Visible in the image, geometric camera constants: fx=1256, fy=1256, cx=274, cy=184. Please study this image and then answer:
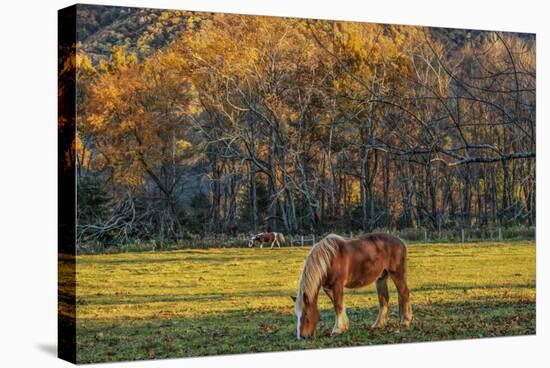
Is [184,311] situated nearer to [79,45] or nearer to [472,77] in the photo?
[79,45]

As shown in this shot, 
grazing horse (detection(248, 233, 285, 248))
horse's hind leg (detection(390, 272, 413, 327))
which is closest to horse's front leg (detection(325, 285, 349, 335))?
grazing horse (detection(248, 233, 285, 248))

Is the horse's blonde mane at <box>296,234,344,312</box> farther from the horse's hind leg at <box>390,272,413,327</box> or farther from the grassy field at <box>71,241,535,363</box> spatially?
the horse's hind leg at <box>390,272,413,327</box>

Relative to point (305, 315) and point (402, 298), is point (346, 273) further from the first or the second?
point (402, 298)

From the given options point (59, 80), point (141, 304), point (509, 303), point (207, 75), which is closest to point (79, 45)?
point (59, 80)

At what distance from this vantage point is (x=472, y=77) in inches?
768

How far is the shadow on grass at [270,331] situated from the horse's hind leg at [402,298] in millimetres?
128

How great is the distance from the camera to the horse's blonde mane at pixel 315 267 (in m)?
17.6

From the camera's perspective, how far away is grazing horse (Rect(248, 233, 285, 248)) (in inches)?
699

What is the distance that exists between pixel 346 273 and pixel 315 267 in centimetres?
46

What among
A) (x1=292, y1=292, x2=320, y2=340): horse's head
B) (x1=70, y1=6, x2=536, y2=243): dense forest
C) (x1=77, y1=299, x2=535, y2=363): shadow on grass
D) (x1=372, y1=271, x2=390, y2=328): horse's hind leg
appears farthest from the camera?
(x1=372, y1=271, x2=390, y2=328): horse's hind leg

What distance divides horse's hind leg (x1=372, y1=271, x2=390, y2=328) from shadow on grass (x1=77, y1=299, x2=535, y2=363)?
3.8 inches

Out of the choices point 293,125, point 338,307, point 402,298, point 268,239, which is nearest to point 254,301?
point 268,239

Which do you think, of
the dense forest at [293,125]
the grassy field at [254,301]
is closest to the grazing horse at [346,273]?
the grassy field at [254,301]

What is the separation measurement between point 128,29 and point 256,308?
423 cm
